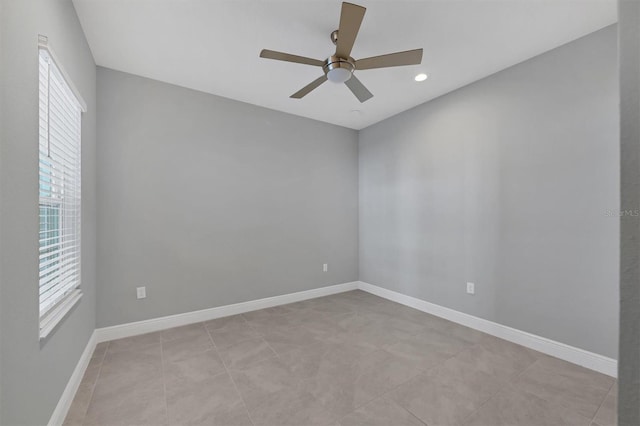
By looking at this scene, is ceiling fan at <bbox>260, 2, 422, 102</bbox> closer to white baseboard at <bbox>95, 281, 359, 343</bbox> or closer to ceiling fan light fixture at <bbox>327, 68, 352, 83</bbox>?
ceiling fan light fixture at <bbox>327, 68, 352, 83</bbox>

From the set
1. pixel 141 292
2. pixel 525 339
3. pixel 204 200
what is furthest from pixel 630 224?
pixel 141 292

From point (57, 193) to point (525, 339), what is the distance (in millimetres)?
3856

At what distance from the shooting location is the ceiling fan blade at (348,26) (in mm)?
1423

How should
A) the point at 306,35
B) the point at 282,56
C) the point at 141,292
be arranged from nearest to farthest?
the point at 282,56 < the point at 306,35 < the point at 141,292

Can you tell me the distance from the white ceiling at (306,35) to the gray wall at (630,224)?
1.74m

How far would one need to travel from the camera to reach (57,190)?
1.66 meters

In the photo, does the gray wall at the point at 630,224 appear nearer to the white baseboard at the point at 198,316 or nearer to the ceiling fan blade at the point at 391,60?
the ceiling fan blade at the point at 391,60

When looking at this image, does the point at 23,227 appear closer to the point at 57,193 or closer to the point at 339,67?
the point at 57,193

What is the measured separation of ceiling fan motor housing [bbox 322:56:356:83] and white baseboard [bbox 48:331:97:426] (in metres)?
2.70

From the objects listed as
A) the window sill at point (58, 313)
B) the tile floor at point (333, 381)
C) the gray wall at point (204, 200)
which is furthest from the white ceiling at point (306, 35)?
the tile floor at point (333, 381)

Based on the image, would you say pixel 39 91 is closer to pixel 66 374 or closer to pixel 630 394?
pixel 66 374

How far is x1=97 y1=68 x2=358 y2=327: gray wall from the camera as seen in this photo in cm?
265

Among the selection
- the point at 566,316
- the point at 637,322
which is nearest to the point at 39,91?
the point at 637,322

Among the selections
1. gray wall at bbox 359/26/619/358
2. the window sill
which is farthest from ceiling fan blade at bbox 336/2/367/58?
the window sill
